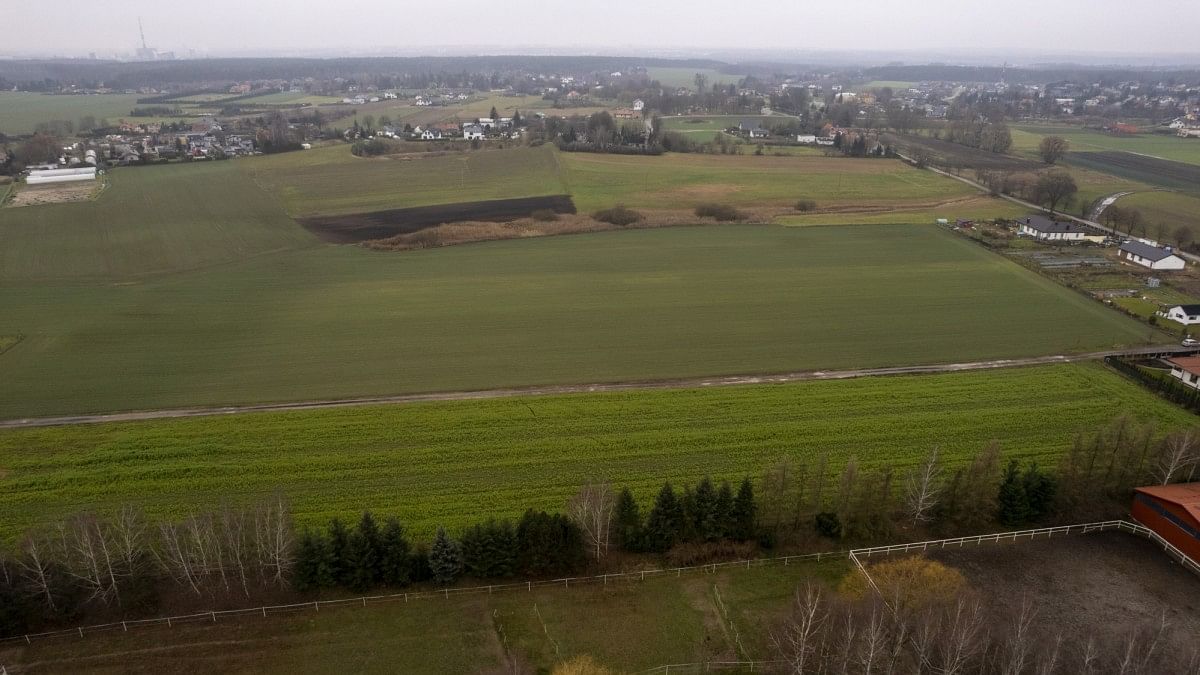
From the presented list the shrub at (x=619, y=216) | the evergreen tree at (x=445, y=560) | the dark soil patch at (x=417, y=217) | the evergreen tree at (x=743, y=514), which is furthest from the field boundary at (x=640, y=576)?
the shrub at (x=619, y=216)

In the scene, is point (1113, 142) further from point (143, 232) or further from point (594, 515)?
point (143, 232)

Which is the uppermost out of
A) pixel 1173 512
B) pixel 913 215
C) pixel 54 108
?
pixel 54 108

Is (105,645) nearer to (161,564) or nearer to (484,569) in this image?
(161,564)

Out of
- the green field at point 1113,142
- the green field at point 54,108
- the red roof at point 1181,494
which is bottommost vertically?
the red roof at point 1181,494

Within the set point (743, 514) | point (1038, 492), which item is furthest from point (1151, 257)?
point (743, 514)

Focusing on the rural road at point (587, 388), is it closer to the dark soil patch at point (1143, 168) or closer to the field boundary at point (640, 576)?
the field boundary at point (640, 576)

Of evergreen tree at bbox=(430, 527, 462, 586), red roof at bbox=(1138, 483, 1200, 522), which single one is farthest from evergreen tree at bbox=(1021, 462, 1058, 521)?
evergreen tree at bbox=(430, 527, 462, 586)
